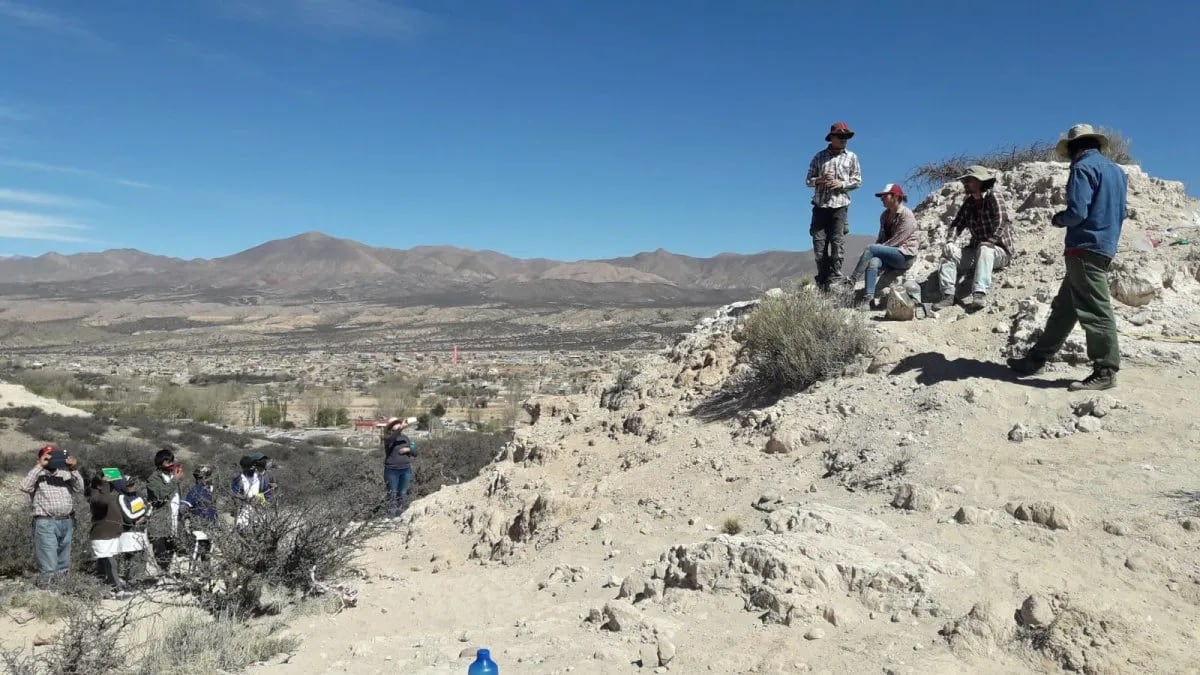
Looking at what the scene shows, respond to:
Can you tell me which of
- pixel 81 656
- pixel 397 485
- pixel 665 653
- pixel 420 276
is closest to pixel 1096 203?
pixel 665 653

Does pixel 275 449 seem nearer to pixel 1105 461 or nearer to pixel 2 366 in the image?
pixel 1105 461

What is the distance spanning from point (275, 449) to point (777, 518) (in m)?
17.0

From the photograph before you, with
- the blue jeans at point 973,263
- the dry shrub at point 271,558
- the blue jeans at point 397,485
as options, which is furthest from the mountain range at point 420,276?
the dry shrub at point 271,558

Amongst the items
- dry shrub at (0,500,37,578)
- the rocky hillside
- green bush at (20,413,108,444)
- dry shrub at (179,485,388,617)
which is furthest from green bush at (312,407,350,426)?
dry shrub at (179,485,388,617)

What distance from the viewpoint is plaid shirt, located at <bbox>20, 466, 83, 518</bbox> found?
678 cm

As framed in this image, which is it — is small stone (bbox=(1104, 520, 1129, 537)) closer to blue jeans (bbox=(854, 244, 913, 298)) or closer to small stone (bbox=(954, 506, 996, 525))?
small stone (bbox=(954, 506, 996, 525))

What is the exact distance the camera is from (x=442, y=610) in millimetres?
5141

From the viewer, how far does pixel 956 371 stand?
6148 mm

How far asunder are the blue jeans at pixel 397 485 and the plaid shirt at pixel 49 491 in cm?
285

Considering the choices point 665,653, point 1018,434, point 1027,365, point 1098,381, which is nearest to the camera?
point 665,653

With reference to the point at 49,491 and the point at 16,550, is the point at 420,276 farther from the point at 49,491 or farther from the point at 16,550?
the point at 49,491

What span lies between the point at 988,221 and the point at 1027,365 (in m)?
1.90

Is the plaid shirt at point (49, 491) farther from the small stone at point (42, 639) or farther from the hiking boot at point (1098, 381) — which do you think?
the hiking boot at point (1098, 381)

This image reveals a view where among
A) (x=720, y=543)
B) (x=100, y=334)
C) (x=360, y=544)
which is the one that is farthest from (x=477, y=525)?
(x=100, y=334)
